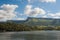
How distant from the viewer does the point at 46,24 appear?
59.2ft

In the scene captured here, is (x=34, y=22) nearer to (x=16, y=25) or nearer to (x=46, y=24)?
(x=46, y=24)

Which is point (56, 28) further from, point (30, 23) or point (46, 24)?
point (30, 23)

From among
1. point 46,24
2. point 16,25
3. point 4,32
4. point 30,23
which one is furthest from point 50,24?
point 4,32

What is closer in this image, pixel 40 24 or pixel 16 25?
pixel 16 25

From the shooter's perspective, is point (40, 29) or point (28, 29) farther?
point (40, 29)

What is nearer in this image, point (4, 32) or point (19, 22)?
point (19, 22)

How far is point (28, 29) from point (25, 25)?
1.44 ft

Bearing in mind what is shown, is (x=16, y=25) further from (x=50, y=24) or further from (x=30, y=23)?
(x=50, y=24)

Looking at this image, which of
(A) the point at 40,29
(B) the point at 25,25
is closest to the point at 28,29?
(B) the point at 25,25

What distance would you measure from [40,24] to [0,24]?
3.63 m

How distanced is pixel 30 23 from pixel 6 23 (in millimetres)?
2114

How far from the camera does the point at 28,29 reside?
1734cm

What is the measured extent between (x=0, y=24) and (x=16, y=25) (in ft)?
4.56

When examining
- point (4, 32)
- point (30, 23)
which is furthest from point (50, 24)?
point (4, 32)
